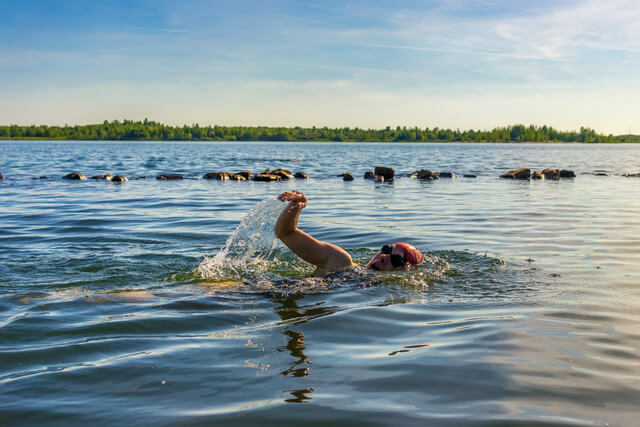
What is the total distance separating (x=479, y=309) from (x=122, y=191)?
769 inches

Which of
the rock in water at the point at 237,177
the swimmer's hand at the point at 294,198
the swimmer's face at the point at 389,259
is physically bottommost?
the swimmer's face at the point at 389,259

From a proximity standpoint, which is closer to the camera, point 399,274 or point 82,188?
A: point 399,274

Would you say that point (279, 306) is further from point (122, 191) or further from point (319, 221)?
point (122, 191)

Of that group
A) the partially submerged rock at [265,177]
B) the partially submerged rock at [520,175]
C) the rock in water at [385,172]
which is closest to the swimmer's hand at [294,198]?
the partially submerged rock at [265,177]

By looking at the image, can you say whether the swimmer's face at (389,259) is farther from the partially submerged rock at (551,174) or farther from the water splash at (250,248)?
the partially submerged rock at (551,174)

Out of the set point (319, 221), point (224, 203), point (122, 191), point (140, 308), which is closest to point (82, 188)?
point (122, 191)

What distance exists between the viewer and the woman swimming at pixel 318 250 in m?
7.39

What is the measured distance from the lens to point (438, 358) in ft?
16.3

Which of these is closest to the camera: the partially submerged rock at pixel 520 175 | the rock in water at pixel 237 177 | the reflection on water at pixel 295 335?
the reflection on water at pixel 295 335

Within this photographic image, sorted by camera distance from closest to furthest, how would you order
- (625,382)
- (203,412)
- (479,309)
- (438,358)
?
(203,412), (625,382), (438,358), (479,309)

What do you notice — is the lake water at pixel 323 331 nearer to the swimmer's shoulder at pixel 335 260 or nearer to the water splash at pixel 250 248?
the water splash at pixel 250 248

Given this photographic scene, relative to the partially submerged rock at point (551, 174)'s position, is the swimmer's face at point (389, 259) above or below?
below

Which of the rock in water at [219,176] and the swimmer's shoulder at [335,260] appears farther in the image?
the rock in water at [219,176]

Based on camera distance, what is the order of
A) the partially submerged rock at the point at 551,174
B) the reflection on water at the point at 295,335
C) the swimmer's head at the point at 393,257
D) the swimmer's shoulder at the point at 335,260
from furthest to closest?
the partially submerged rock at the point at 551,174, the swimmer's head at the point at 393,257, the swimmer's shoulder at the point at 335,260, the reflection on water at the point at 295,335
